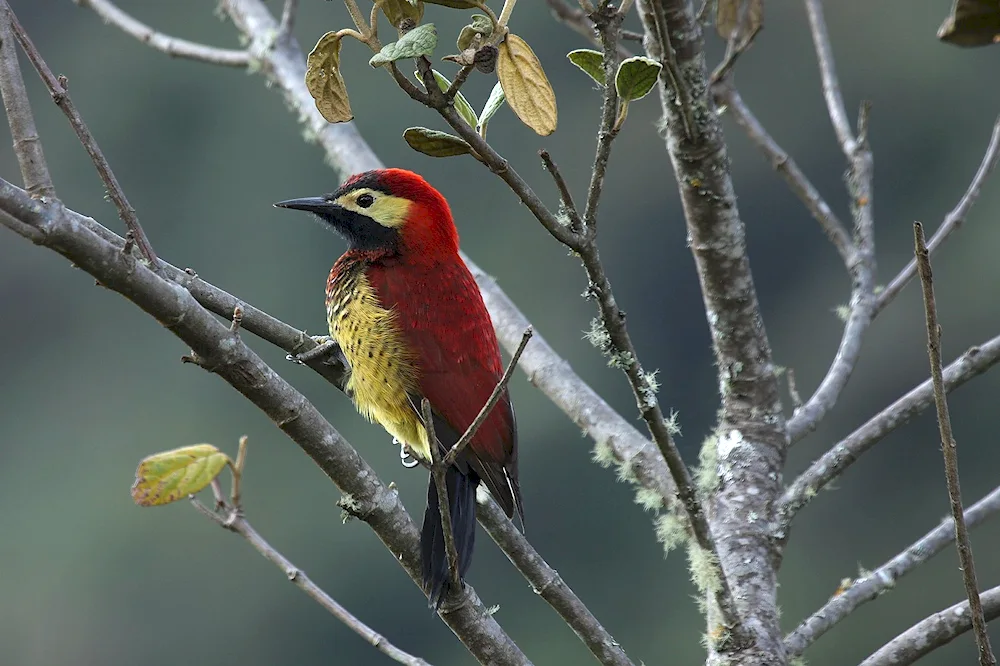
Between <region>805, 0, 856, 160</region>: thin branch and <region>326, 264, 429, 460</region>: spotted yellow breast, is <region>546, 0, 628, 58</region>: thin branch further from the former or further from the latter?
<region>326, 264, 429, 460</region>: spotted yellow breast

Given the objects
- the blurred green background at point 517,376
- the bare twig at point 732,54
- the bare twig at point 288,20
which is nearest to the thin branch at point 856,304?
the bare twig at point 732,54

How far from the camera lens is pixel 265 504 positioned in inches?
713

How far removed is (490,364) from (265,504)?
16.1 meters

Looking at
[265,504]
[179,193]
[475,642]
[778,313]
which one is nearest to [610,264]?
[778,313]

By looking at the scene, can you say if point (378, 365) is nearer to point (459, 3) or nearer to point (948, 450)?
point (459, 3)

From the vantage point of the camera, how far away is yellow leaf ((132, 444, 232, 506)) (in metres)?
1.88

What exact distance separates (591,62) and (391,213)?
1267mm

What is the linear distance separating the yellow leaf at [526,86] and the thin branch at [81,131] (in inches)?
21.9

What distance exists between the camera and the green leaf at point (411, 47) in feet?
4.64

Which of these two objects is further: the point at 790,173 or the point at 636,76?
the point at 790,173

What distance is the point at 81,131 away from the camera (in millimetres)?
1714

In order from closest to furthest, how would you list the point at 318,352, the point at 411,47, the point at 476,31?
the point at 411,47 → the point at 476,31 → the point at 318,352

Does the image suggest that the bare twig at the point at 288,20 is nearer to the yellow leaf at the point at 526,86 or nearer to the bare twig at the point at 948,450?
the yellow leaf at the point at 526,86

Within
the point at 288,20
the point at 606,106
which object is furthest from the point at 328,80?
the point at 288,20
